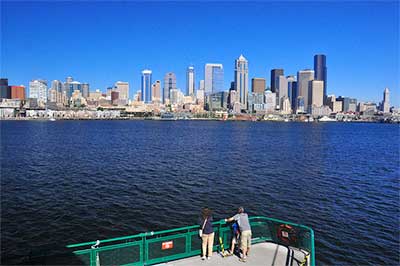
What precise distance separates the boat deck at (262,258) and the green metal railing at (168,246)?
0.26 metres

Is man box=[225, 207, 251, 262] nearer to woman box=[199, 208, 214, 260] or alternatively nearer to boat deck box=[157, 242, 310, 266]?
boat deck box=[157, 242, 310, 266]

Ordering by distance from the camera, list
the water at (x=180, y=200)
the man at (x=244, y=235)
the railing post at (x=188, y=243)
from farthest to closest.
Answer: the water at (x=180, y=200) → the railing post at (x=188, y=243) → the man at (x=244, y=235)

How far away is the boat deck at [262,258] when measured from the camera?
1064 cm

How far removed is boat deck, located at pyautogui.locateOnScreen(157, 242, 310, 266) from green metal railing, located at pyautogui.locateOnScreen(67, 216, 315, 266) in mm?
258

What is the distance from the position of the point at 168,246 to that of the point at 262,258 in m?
3.28

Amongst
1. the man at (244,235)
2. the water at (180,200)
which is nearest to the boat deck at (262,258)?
the man at (244,235)

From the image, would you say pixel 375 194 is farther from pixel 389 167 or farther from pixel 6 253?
pixel 6 253

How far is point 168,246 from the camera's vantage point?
10.7 metres

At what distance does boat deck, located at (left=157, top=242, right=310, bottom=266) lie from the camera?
10641 millimetres

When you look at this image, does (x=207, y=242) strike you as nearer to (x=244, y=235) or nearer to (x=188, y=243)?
(x=188, y=243)

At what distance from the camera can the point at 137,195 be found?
28938mm

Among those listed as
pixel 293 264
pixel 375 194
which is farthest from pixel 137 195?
pixel 375 194

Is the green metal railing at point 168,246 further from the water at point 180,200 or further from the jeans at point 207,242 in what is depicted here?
the water at point 180,200

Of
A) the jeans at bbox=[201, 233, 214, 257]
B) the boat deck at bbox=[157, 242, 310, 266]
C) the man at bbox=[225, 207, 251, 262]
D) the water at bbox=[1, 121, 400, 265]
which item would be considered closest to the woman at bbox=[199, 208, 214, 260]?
the jeans at bbox=[201, 233, 214, 257]
